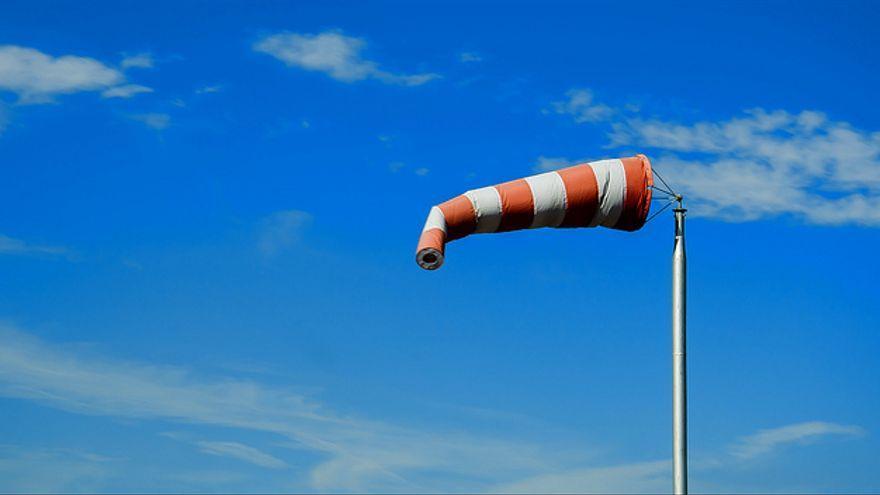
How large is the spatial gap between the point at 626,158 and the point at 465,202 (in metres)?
2.94

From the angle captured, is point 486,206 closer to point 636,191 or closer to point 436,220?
point 436,220

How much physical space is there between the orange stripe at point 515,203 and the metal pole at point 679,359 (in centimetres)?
246

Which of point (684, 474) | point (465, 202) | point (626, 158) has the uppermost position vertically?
point (626, 158)

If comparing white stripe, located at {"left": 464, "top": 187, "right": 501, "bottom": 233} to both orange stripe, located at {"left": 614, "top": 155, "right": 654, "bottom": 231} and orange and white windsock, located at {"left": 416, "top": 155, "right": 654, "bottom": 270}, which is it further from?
orange stripe, located at {"left": 614, "top": 155, "right": 654, "bottom": 231}

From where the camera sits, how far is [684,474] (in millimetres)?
19297

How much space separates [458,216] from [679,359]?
430cm

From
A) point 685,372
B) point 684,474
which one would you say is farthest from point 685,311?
point 684,474

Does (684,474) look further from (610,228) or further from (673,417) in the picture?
(610,228)

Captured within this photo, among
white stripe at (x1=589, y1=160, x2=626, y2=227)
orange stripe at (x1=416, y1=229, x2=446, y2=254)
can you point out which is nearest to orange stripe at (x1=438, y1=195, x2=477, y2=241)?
orange stripe at (x1=416, y1=229, x2=446, y2=254)

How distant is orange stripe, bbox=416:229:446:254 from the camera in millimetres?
18953

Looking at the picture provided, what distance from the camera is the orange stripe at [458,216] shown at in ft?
64.2

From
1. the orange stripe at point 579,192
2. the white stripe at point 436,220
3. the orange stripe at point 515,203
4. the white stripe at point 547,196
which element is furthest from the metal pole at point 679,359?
the white stripe at point 436,220

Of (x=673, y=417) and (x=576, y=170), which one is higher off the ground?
(x=576, y=170)

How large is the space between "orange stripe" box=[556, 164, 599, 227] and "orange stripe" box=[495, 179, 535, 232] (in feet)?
2.07
